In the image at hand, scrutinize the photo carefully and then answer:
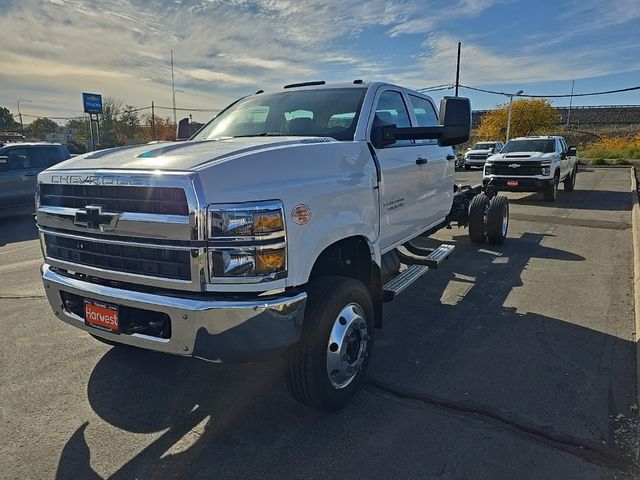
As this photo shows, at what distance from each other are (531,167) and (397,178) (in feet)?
38.2

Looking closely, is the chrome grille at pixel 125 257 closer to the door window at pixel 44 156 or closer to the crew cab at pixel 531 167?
the door window at pixel 44 156

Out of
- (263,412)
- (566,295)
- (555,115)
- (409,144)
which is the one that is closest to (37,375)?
(263,412)

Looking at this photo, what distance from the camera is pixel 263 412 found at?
3.07 meters

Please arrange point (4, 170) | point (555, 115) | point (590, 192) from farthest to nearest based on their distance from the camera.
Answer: point (555, 115) → point (590, 192) → point (4, 170)

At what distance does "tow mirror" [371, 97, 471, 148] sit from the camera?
353 centimetres

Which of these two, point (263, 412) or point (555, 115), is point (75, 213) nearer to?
point (263, 412)

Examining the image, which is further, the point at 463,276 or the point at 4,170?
the point at 4,170

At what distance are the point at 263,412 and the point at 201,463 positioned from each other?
0.57 meters

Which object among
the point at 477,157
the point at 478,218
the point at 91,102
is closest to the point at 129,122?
the point at 91,102

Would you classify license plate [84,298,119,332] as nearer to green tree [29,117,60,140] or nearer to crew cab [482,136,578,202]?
crew cab [482,136,578,202]

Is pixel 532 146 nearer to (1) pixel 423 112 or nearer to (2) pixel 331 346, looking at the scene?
(1) pixel 423 112

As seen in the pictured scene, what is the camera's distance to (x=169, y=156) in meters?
2.69

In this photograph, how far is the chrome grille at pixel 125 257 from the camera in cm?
246

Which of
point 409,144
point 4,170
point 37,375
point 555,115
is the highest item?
point 555,115
